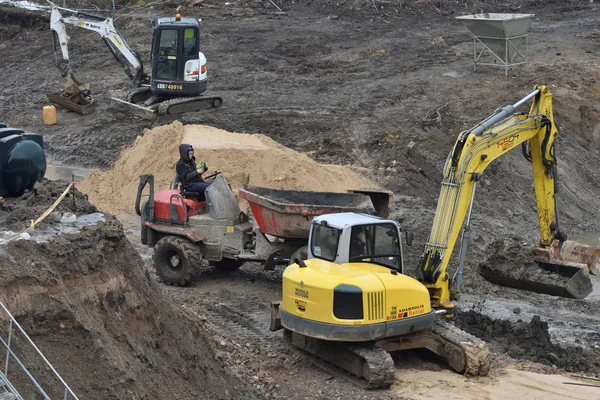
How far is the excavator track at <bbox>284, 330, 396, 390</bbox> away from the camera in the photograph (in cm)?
1218

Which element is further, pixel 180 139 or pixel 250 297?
pixel 180 139

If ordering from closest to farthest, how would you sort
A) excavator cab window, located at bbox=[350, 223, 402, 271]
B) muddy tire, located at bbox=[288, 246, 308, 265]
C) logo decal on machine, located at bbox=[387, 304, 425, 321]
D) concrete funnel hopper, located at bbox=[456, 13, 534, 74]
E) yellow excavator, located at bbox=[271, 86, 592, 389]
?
1. yellow excavator, located at bbox=[271, 86, 592, 389]
2. logo decal on machine, located at bbox=[387, 304, 425, 321]
3. excavator cab window, located at bbox=[350, 223, 402, 271]
4. muddy tire, located at bbox=[288, 246, 308, 265]
5. concrete funnel hopper, located at bbox=[456, 13, 534, 74]

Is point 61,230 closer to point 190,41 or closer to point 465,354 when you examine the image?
point 465,354

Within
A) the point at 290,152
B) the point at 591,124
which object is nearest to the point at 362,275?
the point at 290,152

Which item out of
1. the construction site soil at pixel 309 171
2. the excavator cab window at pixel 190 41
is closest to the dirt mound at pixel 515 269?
the construction site soil at pixel 309 171

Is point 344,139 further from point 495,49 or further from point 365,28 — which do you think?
point 365,28

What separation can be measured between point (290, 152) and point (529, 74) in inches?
420

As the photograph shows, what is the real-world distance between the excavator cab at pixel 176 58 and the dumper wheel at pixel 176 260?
36.8ft

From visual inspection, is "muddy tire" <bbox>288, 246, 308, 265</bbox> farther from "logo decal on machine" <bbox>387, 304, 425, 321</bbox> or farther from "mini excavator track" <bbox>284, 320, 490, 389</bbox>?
"logo decal on machine" <bbox>387, 304, 425, 321</bbox>

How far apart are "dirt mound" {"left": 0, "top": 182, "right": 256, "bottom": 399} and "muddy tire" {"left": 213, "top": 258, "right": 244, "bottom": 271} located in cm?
505

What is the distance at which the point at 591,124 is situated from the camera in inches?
1082

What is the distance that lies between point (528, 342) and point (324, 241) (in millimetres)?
3449

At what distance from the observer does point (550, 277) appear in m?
15.7

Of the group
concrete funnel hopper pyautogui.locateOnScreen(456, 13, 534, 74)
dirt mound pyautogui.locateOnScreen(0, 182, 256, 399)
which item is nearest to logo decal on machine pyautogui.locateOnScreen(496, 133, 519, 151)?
dirt mound pyautogui.locateOnScreen(0, 182, 256, 399)
